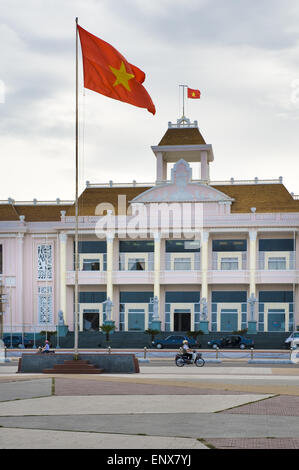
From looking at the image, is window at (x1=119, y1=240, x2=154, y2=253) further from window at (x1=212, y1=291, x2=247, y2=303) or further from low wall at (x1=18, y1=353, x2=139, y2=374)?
low wall at (x1=18, y1=353, x2=139, y2=374)

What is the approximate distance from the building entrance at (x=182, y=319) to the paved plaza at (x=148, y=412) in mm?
36074

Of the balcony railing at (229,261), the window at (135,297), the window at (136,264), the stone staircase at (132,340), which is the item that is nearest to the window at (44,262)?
the window at (135,297)

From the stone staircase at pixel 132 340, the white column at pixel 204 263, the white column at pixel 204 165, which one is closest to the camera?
the stone staircase at pixel 132 340

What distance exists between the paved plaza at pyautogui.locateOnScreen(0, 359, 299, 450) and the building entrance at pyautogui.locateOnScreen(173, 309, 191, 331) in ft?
118

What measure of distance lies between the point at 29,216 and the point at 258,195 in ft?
73.8

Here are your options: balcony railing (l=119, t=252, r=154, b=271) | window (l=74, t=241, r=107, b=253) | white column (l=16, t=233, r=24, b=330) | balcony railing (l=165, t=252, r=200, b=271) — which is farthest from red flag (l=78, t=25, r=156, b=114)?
white column (l=16, t=233, r=24, b=330)

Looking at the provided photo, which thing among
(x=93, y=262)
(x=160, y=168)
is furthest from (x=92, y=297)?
(x=160, y=168)

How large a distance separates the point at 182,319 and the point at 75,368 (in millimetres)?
36880

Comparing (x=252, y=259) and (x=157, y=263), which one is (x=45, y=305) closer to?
(x=157, y=263)

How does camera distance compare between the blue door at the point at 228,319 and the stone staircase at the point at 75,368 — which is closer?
the stone staircase at the point at 75,368

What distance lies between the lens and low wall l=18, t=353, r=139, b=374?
32.0 meters

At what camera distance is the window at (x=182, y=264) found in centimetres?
6725

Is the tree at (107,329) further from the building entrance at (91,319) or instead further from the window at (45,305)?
the window at (45,305)

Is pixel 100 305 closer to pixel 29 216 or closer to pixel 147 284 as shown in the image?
pixel 147 284
